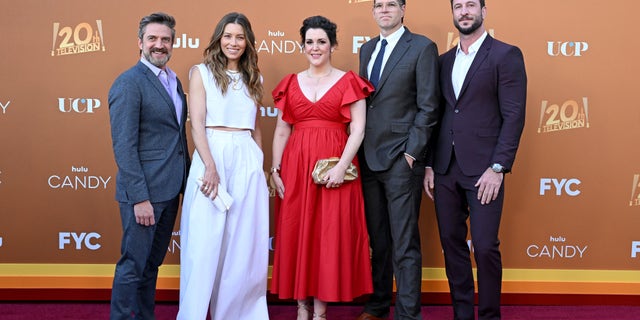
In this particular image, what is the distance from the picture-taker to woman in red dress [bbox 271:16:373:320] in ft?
10.1

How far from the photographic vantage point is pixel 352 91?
3053mm

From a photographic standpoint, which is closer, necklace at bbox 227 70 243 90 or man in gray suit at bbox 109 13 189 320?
man in gray suit at bbox 109 13 189 320

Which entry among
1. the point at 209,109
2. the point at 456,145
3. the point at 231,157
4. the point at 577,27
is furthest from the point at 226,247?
the point at 577,27

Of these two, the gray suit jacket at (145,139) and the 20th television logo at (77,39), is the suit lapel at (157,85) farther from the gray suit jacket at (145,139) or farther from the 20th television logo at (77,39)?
the 20th television logo at (77,39)

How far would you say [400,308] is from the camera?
3.21 meters

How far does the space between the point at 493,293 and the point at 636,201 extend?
149 cm

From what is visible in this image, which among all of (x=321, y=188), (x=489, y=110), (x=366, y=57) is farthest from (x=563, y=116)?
(x=321, y=188)

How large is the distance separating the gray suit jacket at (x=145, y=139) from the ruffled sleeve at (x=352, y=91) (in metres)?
0.84

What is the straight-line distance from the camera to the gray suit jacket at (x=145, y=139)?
2645 millimetres

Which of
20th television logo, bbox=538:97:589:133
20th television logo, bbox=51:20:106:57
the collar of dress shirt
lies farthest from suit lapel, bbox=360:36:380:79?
20th television logo, bbox=51:20:106:57

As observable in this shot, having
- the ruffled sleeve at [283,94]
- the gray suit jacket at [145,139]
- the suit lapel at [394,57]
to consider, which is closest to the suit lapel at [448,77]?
the suit lapel at [394,57]

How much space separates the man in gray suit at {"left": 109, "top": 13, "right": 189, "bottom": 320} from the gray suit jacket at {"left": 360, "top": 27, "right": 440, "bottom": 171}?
1.03 meters

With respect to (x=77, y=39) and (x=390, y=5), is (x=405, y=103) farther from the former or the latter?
(x=77, y=39)

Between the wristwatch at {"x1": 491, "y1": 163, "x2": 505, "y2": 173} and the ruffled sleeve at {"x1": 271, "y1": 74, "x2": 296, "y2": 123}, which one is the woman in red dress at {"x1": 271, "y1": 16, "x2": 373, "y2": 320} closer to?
the ruffled sleeve at {"x1": 271, "y1": 74, "x2": 296, "y2": 123}
